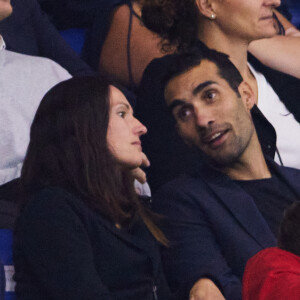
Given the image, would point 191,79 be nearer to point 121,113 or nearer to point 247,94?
point 247,94

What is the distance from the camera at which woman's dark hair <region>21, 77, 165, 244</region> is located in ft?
3.61

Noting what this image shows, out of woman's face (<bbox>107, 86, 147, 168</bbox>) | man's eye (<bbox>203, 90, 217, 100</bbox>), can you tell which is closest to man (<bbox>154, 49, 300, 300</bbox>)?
man's eye (<bbox>203, 90, 217, 100</bbox>)

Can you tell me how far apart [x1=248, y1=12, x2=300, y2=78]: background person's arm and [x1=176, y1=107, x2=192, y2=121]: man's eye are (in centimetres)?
37

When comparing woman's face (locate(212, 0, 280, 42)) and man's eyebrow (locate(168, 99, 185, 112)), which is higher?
woman's face (locate(212, 0, 280, 42))

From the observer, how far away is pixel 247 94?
4.93 ft

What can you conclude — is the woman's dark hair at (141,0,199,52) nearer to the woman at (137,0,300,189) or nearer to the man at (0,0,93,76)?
the woman at (137,0,300,189)

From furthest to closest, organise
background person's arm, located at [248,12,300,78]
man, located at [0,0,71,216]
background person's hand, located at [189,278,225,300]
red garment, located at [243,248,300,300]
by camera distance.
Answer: background person's arm, located at [248,12,300,78]
man, located at [0,0,71,216]
background person's hand, located at [189,278,225,300]
red garment, located at [243,248,300,300]

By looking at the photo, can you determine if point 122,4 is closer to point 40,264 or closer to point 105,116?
point 105,116

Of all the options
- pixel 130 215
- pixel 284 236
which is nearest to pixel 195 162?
pixel 130 215

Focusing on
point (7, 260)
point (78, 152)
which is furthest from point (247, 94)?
point (7, 260)

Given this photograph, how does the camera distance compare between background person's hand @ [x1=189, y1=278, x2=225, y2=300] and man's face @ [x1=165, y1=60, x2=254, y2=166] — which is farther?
man's face @ [x1=165, y1=60, x2=254, y2=166]

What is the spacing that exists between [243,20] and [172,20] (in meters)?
0.19

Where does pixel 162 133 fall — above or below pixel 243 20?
below

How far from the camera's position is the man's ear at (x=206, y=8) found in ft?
5.41
